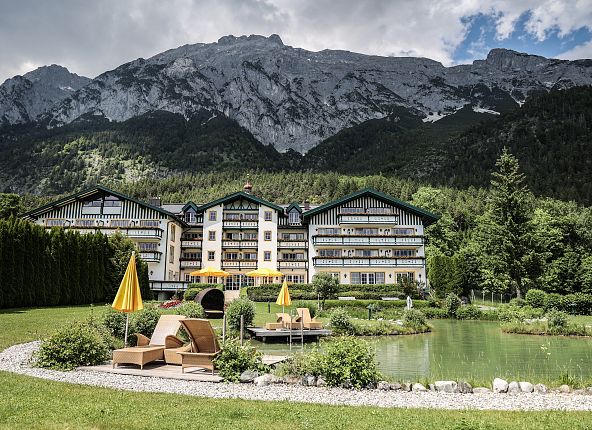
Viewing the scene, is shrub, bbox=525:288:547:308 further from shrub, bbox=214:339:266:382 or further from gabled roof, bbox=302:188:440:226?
shrub, bbox=214:339:266:382

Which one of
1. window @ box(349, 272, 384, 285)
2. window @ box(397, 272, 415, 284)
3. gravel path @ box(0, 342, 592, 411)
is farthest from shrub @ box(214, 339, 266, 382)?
window @ box(349, 272, 384, 285)

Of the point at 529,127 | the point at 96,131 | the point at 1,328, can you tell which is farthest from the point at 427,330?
the point at 96,131

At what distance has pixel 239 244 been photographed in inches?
2092

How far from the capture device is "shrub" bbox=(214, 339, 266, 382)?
10805mm

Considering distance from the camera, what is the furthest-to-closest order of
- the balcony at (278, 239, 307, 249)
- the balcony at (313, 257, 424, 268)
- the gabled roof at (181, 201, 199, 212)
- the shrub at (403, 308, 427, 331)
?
1. the gabled roof at (181, 201, 199, 212)
2. the balcony at (278, 239, 307, 249)
3. the balcony at (313, 257, 424, 268)
4. the shrub at (403, 308, 427, 331)

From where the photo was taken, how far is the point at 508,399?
901 centimetres

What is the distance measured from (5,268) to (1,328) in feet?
35.1

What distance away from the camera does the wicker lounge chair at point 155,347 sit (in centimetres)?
1161

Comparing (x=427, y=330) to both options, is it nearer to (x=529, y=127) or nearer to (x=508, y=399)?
(x=508, y=399)

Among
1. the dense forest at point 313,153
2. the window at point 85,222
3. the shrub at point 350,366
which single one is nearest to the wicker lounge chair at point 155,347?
the shrub at point 350,366

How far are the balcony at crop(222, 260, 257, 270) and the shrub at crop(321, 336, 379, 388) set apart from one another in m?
42.6

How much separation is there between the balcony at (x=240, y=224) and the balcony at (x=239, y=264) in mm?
3767

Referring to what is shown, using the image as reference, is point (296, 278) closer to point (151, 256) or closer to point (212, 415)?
point (151, 256)

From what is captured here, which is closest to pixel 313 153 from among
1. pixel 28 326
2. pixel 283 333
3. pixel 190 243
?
pixel 190 243
